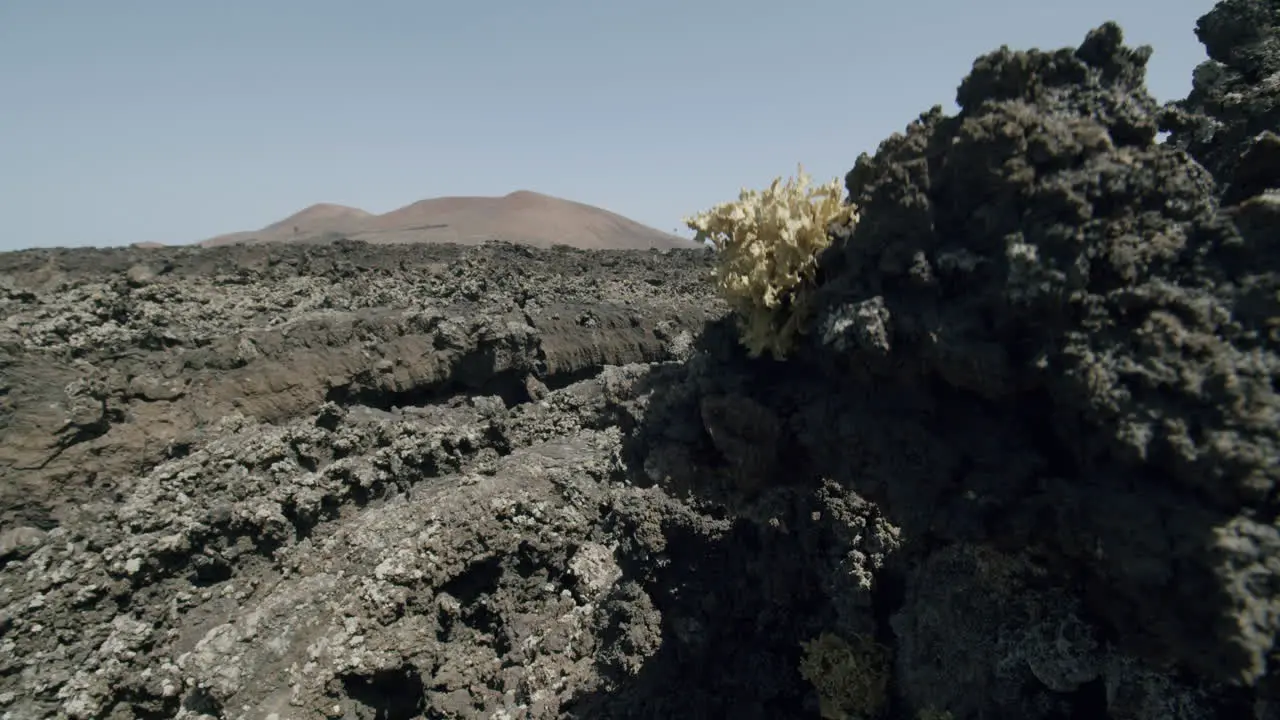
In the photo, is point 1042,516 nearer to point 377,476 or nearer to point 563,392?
point 377,476

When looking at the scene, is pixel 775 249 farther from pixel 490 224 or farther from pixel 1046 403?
pixel 490 224

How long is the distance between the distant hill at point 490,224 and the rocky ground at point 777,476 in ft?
70.3

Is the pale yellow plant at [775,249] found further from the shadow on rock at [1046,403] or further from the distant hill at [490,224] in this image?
the distant hill at [490,224]

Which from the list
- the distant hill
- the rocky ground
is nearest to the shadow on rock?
the rocky ground

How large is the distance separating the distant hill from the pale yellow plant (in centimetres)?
2549

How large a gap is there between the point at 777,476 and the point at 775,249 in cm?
131

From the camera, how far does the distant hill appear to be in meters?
30.8

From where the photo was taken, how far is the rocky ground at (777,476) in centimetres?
311

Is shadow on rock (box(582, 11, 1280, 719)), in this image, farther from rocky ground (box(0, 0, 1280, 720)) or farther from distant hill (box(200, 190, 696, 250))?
distant hill (box(200, 190, 696, 250))

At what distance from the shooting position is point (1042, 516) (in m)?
3.41

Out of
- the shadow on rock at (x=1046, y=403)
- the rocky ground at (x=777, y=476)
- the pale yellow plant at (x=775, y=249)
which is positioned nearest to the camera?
the shadow on rock at (x=1046, y=403)

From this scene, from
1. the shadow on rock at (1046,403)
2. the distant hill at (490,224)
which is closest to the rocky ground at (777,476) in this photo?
the shadow on rock at (1046,403)

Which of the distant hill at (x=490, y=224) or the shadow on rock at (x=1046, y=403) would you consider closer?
the shadow on rock at (x=1046, y=403)

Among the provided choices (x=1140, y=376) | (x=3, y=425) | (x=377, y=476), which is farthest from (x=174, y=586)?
(x=1140, y=376)
